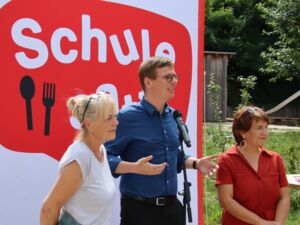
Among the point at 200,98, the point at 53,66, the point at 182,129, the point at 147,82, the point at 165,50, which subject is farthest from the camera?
the point at 200,98

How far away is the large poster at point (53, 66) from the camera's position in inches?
116

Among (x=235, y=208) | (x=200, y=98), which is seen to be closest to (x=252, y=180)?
(x=235, y=208)

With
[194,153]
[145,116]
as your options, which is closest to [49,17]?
[145,116]

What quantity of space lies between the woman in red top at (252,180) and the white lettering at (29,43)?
1.27m

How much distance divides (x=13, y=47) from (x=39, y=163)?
0.71 m

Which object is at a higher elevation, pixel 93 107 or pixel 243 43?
pixel 243 43

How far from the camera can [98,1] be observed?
3.26 meters

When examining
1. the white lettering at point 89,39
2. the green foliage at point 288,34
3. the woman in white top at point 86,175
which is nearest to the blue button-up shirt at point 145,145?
the woman in white top at point 86,175

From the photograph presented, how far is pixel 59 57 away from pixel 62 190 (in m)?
1.16

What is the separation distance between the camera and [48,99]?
3.09 meters

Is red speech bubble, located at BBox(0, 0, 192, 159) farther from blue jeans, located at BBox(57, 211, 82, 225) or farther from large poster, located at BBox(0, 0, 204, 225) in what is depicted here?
blue jeans, located at BBox(57, 211, 82, 225)

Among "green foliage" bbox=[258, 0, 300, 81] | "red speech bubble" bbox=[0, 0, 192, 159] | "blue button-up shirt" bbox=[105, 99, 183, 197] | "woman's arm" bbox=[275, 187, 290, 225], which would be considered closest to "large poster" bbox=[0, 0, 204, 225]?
"red speech bubble" bbox=[0, 0, 192, 159]

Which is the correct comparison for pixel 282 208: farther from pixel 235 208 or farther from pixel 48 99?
pixel 48 99

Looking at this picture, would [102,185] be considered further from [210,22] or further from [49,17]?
[210,22]
